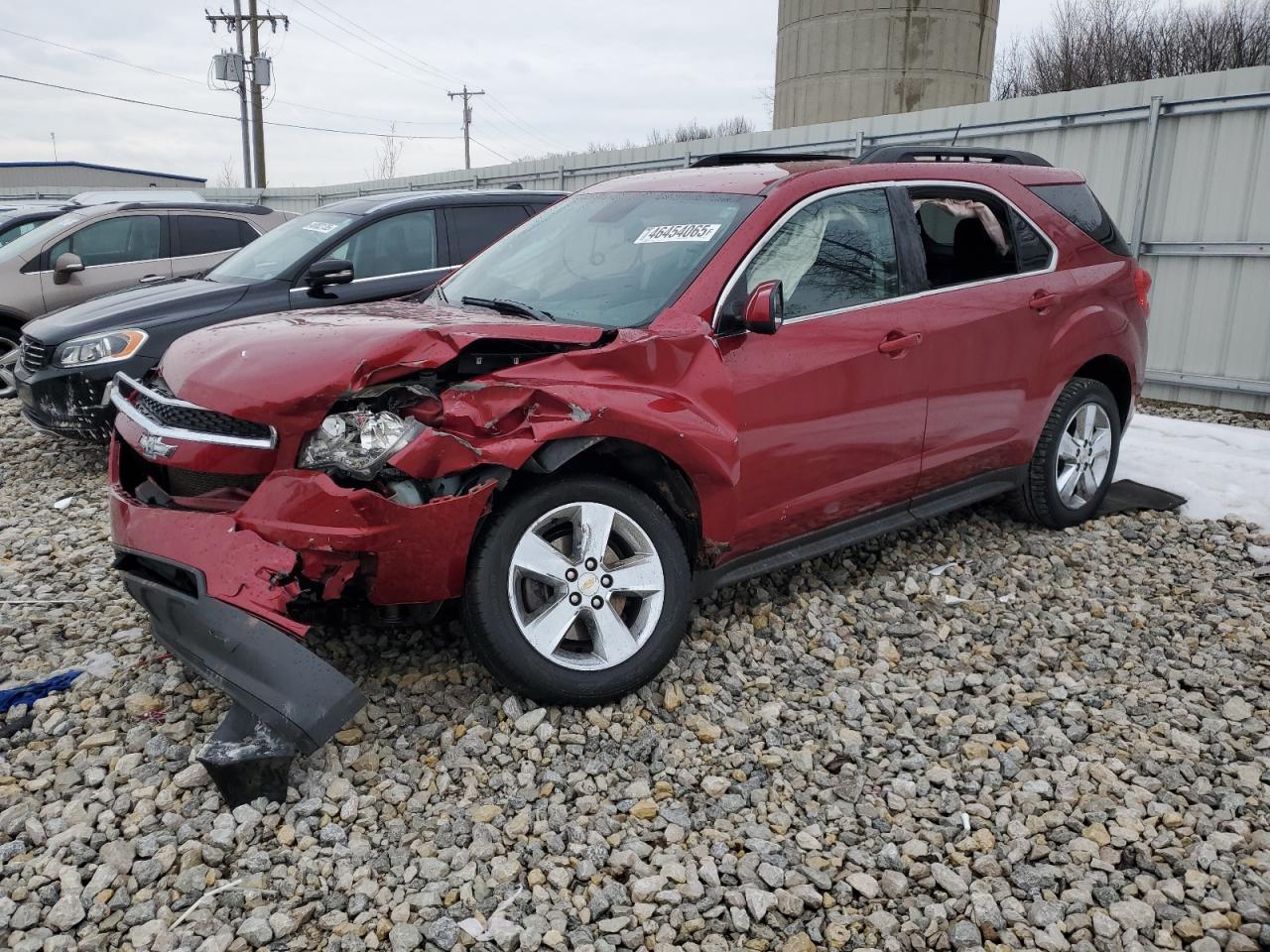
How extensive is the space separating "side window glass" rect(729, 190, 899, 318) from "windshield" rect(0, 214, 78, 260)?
26.1 feet

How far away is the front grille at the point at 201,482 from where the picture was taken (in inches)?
122

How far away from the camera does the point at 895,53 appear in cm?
1791

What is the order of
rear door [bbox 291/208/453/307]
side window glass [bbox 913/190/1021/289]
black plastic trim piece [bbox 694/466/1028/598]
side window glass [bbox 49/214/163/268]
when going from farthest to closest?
1. side window glass [bbox 49/214/163/268]
2. rear door [bbox 291/208/453/307]
3. side window glass [bbox 913/190/1021/289]
4. black plastic trim piece [bbox 694/466/1028/598]

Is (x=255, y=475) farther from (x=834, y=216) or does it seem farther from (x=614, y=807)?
(x=834, y=216)

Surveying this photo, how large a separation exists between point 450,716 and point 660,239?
75.4 inches

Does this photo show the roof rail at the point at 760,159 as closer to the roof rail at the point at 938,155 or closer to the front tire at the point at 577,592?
the roof rail at the point at 938,155

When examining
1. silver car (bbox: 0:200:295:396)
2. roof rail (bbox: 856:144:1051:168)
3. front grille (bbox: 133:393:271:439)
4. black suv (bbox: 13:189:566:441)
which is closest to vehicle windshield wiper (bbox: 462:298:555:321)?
front grille (bbox: 133:393:271:439)

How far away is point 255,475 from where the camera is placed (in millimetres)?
3059

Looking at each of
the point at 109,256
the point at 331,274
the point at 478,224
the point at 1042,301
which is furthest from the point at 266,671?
the point at 109,256

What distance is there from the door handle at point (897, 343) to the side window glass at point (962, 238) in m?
0.34

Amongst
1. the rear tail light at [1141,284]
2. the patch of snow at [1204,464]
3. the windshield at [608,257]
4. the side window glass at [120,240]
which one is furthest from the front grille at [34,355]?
the patch of snow at [1204,464]

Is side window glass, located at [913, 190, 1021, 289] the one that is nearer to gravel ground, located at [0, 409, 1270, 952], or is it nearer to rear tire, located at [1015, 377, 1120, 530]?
rear tire, located at [1015, 377, 1120, 530]

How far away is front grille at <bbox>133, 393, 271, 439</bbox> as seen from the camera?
119 inches

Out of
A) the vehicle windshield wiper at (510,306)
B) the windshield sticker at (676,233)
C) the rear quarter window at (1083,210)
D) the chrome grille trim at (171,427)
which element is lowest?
the chrome grille trim at (171,427)
